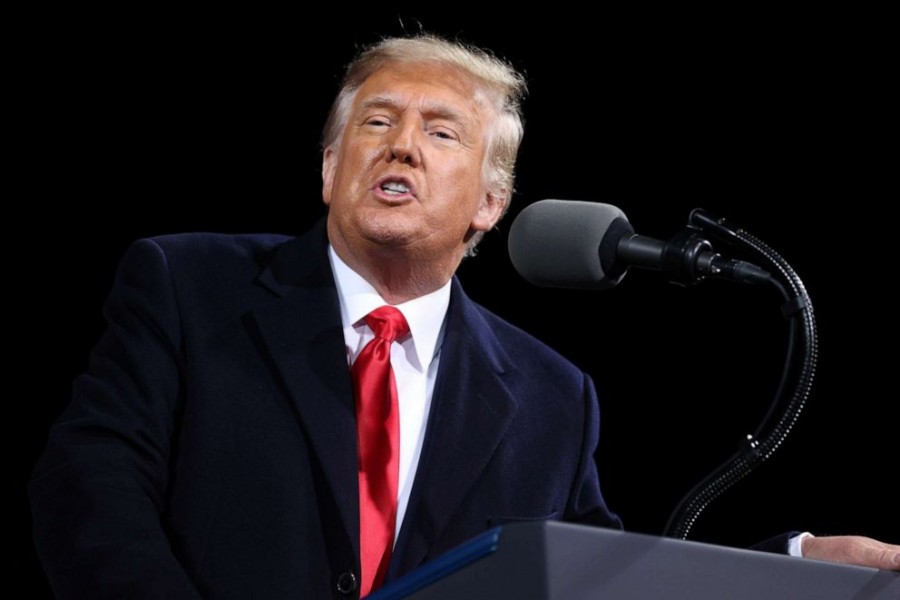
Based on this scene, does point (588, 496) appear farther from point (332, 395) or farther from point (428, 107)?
point (428, 107)

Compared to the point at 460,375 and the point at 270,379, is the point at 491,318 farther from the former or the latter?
the point at 270,379

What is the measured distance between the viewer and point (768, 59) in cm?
333

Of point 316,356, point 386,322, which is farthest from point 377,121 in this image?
point 316,356

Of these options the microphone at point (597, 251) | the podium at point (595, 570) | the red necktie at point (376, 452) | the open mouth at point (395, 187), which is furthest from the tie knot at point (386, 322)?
the podium at point (595, 570)

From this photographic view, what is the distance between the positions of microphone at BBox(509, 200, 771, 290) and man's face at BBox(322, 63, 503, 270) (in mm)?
A: 664

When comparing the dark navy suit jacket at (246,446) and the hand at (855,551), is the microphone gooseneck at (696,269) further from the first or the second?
the dark navy suit jacket at (246,446)

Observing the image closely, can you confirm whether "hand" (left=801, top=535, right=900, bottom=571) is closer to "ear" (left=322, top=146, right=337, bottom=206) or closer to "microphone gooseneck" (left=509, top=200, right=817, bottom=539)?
Result: "microphone gooseneck" (left=509, top=200, right=817, bottom=539)

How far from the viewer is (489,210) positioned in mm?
2691

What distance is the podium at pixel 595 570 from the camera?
3.51 ft

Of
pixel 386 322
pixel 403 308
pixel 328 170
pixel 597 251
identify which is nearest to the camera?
pixel 597 251

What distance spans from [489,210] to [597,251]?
3.72ft

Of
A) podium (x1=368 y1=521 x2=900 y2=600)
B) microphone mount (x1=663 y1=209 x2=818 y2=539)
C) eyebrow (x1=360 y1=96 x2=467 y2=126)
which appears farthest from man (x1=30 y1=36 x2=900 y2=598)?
podium (x1=368 y1=521 x2=900 y2=600)

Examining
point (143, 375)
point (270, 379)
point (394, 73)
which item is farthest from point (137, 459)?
point (394, 73)

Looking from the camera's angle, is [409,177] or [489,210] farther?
[489,210]
